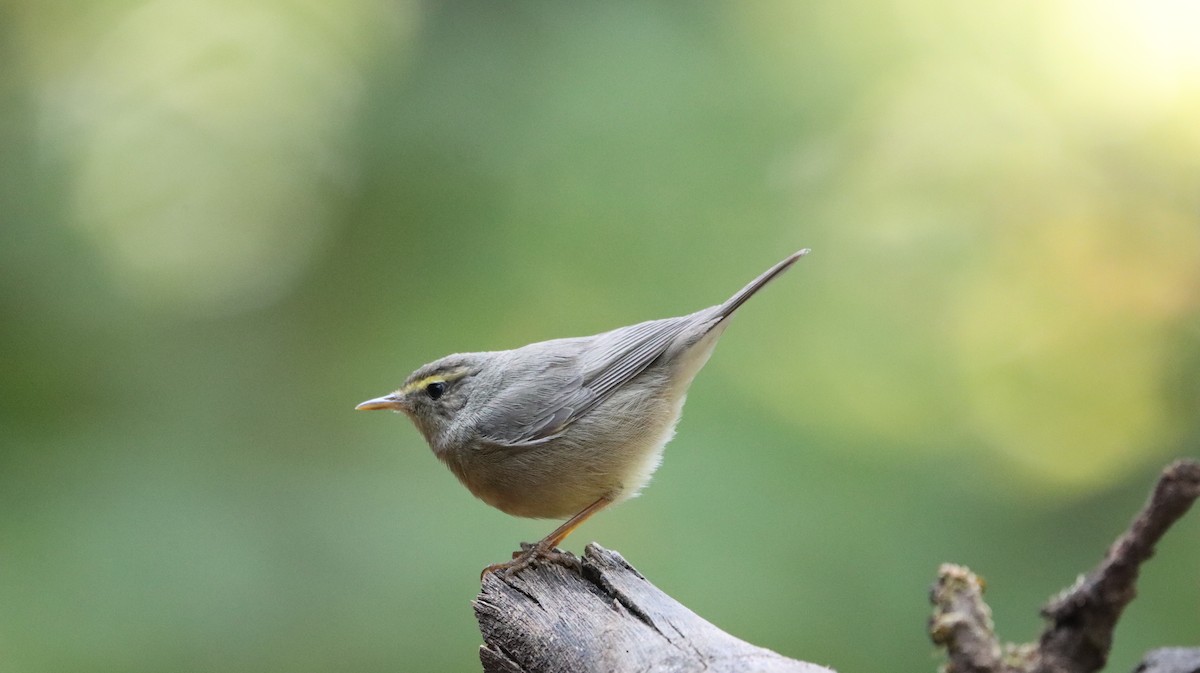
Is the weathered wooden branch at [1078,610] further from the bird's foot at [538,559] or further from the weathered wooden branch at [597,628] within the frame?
the bird's foot at [538,559]

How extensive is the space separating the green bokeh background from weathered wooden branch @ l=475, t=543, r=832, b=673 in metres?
1.35

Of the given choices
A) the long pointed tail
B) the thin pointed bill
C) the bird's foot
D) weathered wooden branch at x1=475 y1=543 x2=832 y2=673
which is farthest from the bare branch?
the thin pointed bill

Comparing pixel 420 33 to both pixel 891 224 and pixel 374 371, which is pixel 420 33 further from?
pixel 891 224

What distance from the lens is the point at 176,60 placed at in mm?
5859

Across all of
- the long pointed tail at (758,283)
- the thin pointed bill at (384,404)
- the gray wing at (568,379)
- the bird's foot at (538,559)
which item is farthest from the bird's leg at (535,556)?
the long pointed tail at (758,283)

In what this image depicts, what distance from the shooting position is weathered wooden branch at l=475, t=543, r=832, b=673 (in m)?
2.57

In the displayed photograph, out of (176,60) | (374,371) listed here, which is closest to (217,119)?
(176,60)

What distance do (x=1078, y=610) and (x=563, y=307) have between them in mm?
3370

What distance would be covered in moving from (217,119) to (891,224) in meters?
3.98

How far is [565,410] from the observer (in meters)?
3.95

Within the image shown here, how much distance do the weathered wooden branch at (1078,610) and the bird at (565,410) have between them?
164cm

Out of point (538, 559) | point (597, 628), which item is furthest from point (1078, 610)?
point (538, 559)

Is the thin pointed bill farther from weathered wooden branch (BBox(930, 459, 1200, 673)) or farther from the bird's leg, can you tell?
weathered wooden branch (BBox(930, 459, 1200, 673))

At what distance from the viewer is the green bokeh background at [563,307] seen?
15.1 ft
